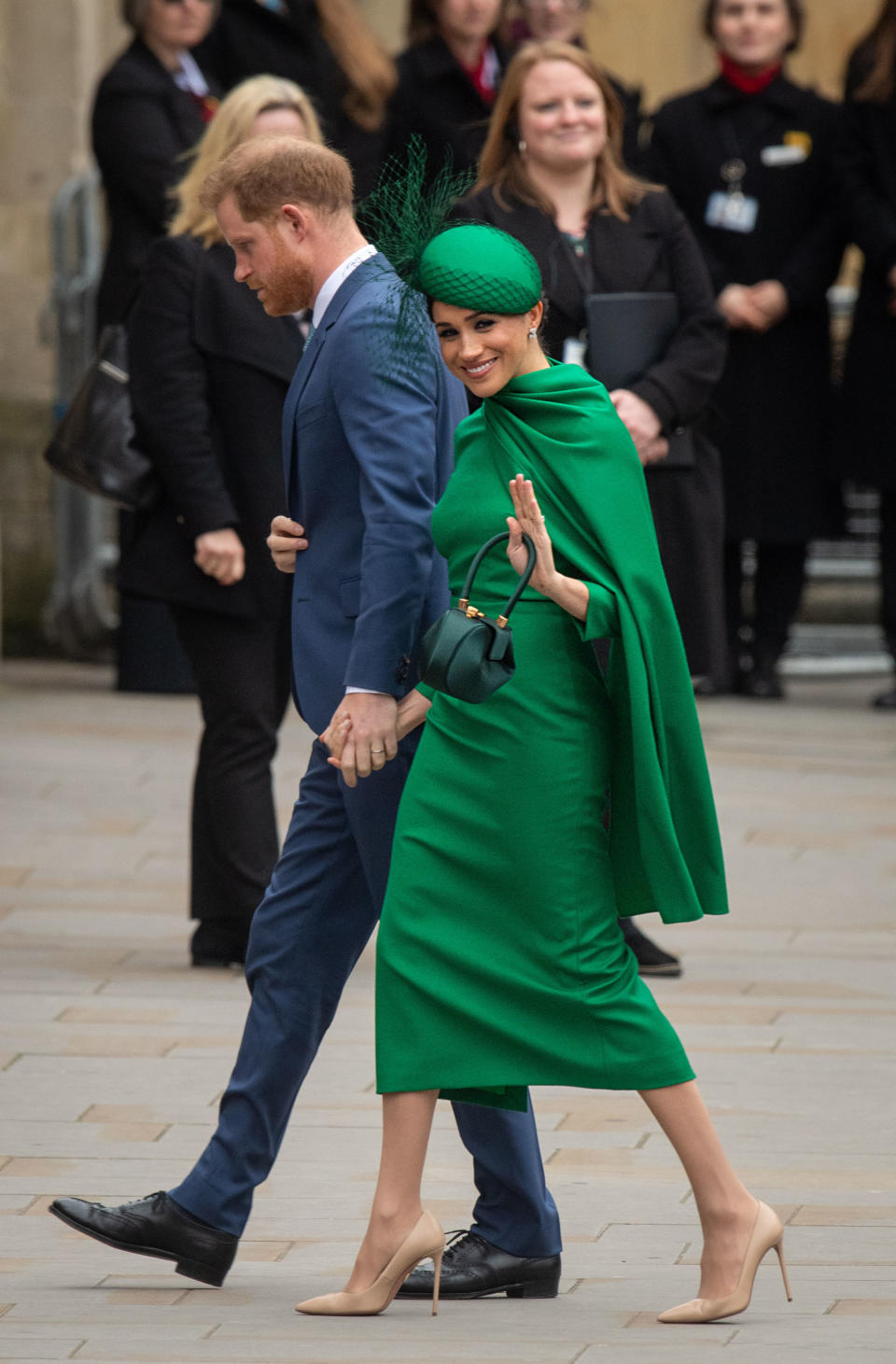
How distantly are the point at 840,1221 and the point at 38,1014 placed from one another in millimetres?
2049

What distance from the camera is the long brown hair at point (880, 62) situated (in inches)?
374

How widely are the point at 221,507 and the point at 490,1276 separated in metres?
2.53

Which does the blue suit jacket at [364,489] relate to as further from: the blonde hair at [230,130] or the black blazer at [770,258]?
the black blazer at [770,258]

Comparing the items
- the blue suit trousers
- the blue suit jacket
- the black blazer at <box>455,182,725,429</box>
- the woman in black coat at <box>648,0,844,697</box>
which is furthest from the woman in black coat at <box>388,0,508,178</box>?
the blue suit trousers

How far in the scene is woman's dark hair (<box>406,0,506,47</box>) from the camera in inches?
384

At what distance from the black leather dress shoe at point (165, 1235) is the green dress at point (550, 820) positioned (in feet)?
1.46

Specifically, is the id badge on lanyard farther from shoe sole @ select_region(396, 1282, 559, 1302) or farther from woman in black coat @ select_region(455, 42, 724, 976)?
shoe sole @ select_region(396, 1282, 559, 1302)

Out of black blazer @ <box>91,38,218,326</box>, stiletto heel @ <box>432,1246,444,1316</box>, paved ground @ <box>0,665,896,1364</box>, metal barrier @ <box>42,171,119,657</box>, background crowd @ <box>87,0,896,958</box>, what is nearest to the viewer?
paved ground @ <box>0,665,896,1364</box>

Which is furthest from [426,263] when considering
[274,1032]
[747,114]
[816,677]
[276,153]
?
[816,677]

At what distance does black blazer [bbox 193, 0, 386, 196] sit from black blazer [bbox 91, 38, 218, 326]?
771mm

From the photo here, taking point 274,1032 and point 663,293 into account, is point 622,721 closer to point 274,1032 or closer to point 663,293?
point 274,1032

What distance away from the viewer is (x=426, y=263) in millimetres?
3639

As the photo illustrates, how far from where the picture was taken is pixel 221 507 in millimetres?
5938

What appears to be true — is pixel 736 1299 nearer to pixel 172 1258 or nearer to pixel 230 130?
pixel 172 1258
